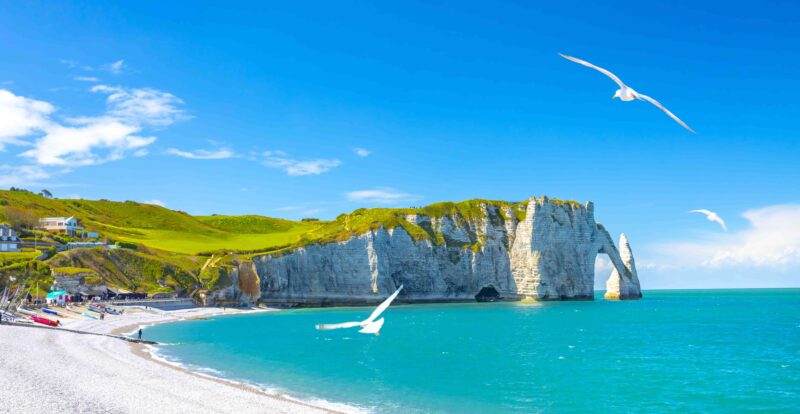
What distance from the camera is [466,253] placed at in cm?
12494

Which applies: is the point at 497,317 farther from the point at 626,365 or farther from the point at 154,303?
the point at 154,303

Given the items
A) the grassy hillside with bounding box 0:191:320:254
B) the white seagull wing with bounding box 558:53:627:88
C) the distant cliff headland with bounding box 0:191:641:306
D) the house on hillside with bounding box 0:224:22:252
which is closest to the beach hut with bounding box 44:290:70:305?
the distant cliff headland with bounding box 0:191:641:306

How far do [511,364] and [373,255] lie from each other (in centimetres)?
7471

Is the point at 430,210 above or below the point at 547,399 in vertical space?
above

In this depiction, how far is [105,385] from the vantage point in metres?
28.1

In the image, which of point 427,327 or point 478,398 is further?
point 427,327

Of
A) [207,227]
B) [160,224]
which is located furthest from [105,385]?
[207,227]

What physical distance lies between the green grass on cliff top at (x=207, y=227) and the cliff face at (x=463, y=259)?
1880 mm

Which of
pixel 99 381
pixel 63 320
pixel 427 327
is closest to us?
pixel 99 381

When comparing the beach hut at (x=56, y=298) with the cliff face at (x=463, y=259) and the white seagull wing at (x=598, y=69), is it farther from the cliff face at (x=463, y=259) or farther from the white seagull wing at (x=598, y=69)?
the white seagull wing at (x=598, y=69)

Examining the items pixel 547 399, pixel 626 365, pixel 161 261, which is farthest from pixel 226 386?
pixel 161 261

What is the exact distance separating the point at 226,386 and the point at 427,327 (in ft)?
135

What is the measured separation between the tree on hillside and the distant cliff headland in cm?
26

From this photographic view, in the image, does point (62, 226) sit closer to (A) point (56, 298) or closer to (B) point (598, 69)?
(A) point (56, 298)
